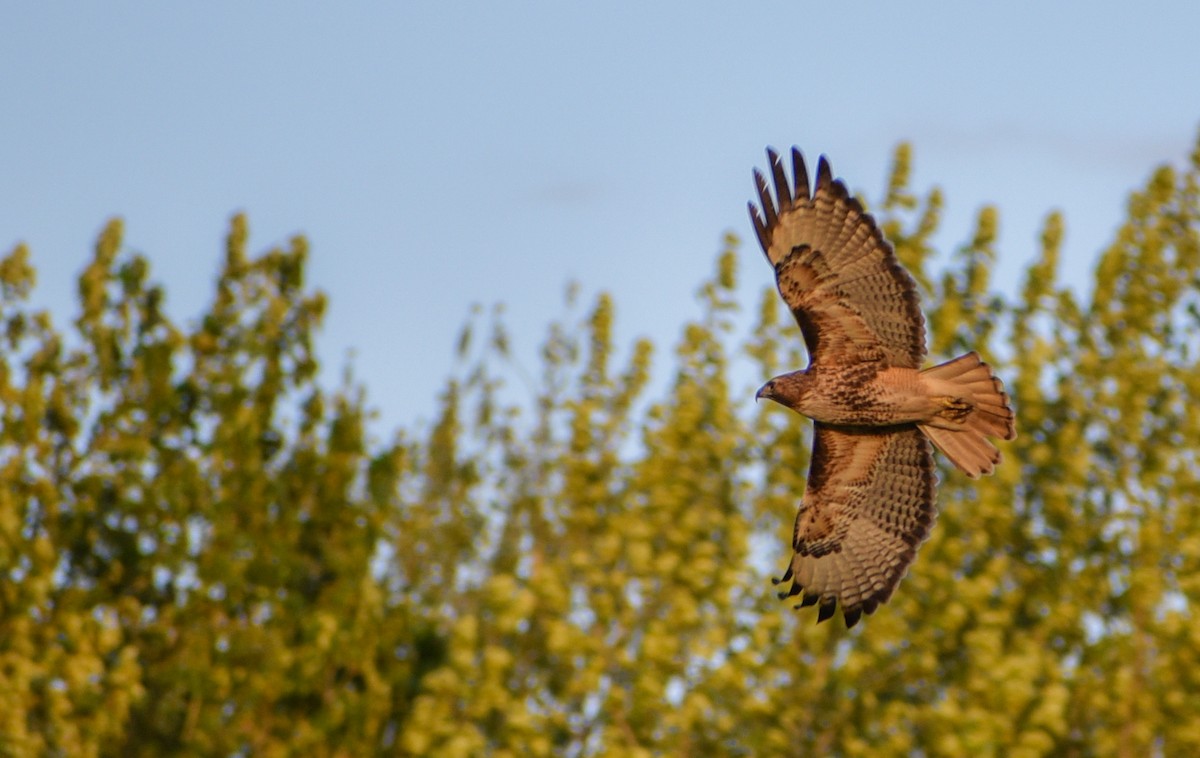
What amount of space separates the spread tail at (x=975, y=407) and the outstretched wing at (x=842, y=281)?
8.1 inches

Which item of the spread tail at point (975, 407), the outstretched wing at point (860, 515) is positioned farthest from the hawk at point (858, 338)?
the outstretched wing at point (860, 515)

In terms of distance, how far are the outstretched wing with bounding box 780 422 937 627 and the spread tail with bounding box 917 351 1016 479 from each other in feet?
1.67

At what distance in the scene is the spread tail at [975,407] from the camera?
29.5 ft

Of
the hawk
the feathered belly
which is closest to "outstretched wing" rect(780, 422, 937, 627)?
the hawk

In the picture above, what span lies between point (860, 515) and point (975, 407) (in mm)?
1112

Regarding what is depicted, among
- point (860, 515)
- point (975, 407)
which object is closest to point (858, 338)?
point (975, 407)

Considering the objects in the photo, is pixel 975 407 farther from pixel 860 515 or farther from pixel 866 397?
pixel 860 515

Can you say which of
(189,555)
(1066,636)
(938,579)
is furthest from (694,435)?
(189,555)

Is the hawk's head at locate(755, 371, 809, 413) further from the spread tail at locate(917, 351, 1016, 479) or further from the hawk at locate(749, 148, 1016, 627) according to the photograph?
the spread tail at locate(917, 351, 1016, 479)

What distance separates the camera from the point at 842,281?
9195 mm

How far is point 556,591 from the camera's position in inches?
467

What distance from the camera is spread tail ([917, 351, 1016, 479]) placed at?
8.99m

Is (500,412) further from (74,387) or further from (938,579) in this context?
(938,579)

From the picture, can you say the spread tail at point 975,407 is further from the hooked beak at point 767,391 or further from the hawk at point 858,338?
the hooked beak at point 767,391
